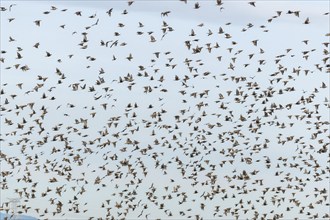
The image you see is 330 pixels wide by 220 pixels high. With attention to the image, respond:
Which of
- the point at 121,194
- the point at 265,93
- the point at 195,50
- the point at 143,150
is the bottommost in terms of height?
the point at 121,194

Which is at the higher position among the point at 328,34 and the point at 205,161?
the point at 328,34

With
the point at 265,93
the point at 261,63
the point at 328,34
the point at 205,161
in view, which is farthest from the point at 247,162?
the point at 328,34

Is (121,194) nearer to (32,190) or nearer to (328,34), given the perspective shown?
(32,190)

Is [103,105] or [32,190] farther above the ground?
[103,105]

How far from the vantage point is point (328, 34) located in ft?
142

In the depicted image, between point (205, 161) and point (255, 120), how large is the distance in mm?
4336

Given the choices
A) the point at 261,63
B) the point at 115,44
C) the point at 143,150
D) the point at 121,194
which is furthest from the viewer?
the point at 121,194

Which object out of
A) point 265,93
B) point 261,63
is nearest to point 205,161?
point 265,93

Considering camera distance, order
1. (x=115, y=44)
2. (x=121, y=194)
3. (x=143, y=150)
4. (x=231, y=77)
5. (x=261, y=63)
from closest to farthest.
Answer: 1. (x=115, y=44)
2. (x=261, y=63)
3. (x=231, y=77)
4. (x=143, y=150)
5. (x=121, y=194)

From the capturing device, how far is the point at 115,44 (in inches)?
1631

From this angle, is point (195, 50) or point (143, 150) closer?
point (195, 50)

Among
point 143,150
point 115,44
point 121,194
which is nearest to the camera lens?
point 115,44

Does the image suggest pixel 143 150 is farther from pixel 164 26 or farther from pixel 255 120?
pixel 164 26

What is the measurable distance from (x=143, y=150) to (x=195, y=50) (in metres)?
12.7
